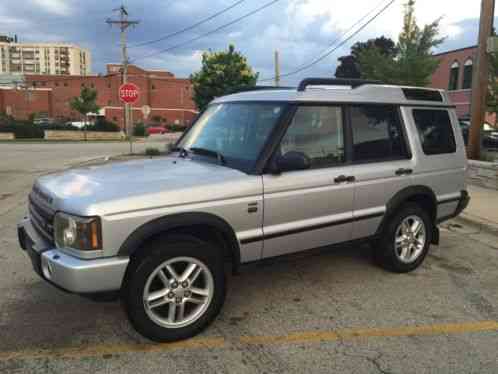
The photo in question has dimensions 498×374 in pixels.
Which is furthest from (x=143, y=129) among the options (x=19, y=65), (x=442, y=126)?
(x=19, y=65)

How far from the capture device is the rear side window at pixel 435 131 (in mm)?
4668

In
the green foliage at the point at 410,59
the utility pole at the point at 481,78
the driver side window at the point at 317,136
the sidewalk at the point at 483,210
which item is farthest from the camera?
the green foliage at the point at 410,59

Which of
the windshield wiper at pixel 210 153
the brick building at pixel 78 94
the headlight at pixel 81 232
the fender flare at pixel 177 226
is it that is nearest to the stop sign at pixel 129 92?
the windshield wiper at pixel 210 153

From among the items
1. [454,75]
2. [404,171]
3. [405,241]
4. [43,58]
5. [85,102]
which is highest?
[43,58]

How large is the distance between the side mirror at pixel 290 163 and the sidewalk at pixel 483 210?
173 inches

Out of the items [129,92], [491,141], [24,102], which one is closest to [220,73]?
[129,92]

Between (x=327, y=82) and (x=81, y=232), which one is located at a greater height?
(x=327, y=82)

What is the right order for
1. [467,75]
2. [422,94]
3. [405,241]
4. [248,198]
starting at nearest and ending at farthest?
1. [248,198]
2. [405,241]
3. [422,94]
4. [467,75]

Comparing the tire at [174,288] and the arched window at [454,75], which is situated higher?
the arched window at [454,75]

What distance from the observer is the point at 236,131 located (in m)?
3.96

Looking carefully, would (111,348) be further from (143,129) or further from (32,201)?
(143,129)

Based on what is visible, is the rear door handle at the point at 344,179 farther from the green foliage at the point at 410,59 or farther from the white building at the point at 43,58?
the white building at the point at 43,58

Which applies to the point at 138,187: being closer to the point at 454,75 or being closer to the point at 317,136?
the point at 317,136

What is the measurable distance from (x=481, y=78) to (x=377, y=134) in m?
7.90
